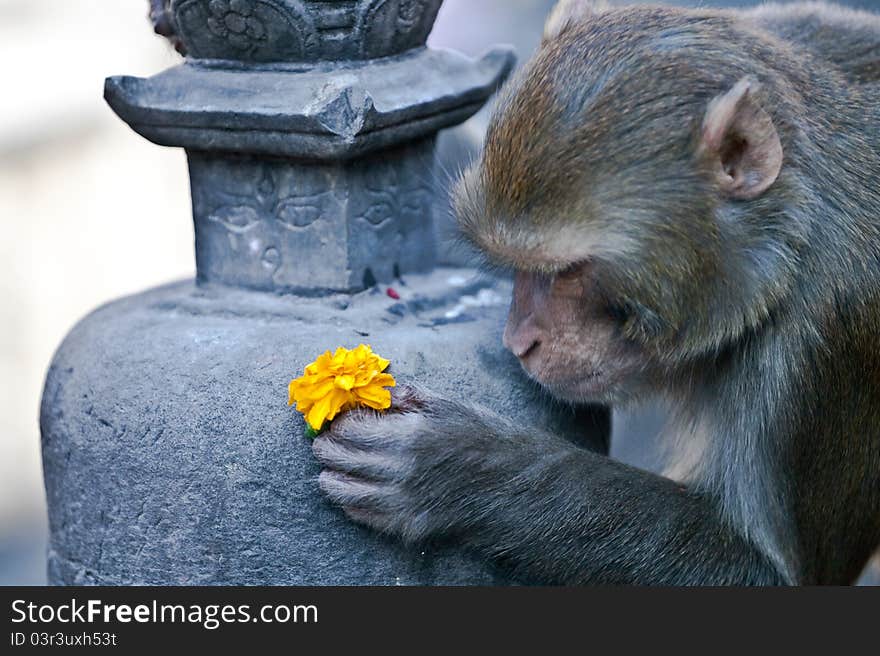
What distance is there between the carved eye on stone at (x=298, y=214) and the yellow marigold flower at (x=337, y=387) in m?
0.50

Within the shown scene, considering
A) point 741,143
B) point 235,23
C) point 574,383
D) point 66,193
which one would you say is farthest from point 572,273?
point 66,193

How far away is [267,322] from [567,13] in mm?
1097

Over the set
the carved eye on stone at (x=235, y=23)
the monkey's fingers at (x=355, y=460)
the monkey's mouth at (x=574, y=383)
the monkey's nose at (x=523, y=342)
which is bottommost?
the monkey's fingers at (x=355, y=460)

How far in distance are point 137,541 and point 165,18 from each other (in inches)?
54.9

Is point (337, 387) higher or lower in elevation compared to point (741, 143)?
lower

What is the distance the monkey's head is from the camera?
3.07 meters

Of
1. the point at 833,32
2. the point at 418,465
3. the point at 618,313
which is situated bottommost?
the point at 418,465

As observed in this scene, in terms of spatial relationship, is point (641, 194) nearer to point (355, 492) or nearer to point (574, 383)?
point (574, 383)

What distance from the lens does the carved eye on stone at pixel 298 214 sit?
3590mm

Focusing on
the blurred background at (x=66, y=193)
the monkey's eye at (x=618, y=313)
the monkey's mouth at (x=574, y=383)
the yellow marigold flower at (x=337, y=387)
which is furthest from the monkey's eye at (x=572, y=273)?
the blurred background at (x=66, y=193)

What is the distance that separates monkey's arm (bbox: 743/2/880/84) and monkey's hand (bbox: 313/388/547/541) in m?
1.29

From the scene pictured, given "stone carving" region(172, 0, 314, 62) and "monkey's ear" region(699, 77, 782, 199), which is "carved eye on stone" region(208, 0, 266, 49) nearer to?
"stone carving" region(172, 0, 314, 62)

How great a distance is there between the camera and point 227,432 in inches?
129

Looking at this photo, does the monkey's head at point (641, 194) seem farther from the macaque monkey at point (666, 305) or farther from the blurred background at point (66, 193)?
the blurred background at point (66, 193)
